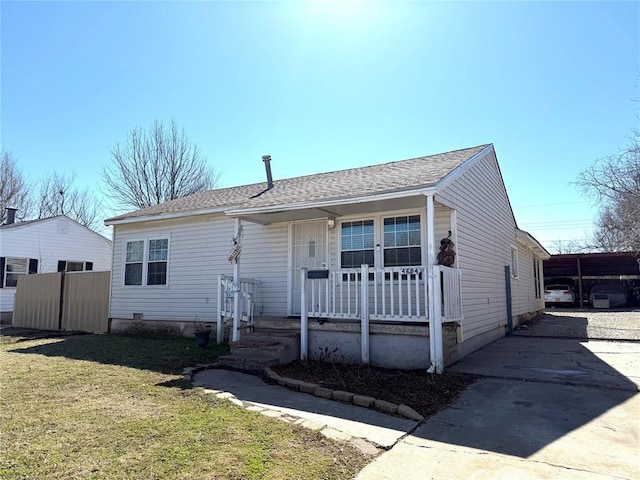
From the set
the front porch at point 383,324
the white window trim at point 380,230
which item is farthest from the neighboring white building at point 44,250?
the white window trim at point 380,230

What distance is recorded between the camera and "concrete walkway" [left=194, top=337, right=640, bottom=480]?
3.20m

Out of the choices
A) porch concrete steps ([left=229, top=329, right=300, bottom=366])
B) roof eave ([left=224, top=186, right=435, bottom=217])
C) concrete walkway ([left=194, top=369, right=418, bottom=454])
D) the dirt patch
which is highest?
roof eave ([left=224, top=186, right=435, bottom=217])

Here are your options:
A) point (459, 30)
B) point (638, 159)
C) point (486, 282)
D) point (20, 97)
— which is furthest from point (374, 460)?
point (638, 159)

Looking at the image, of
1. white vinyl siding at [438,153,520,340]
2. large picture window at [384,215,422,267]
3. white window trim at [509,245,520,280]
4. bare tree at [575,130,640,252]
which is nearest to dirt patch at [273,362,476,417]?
white vinyl siding at [438,153,520,340]

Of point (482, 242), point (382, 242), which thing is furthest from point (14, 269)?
point (482, 242)

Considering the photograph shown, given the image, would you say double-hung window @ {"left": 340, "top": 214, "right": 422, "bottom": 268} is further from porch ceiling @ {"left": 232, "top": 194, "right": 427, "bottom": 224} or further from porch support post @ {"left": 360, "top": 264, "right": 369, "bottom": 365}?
porch support post @ {"left": 360, "top": 264, "right": 369, "bottom": 365}

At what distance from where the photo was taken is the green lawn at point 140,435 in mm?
3031

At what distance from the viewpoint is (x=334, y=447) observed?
3574 mm

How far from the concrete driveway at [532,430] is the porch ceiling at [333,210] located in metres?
3.11

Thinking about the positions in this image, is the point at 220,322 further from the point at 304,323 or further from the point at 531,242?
the point at 531,242

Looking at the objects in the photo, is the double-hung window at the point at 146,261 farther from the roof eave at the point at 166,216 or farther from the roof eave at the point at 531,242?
the roof eave at the point at 531,242

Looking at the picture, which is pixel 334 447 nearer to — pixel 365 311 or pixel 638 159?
pixel 365 311

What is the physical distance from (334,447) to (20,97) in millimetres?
12267

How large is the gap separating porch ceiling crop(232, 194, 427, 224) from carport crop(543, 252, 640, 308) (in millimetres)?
16283
